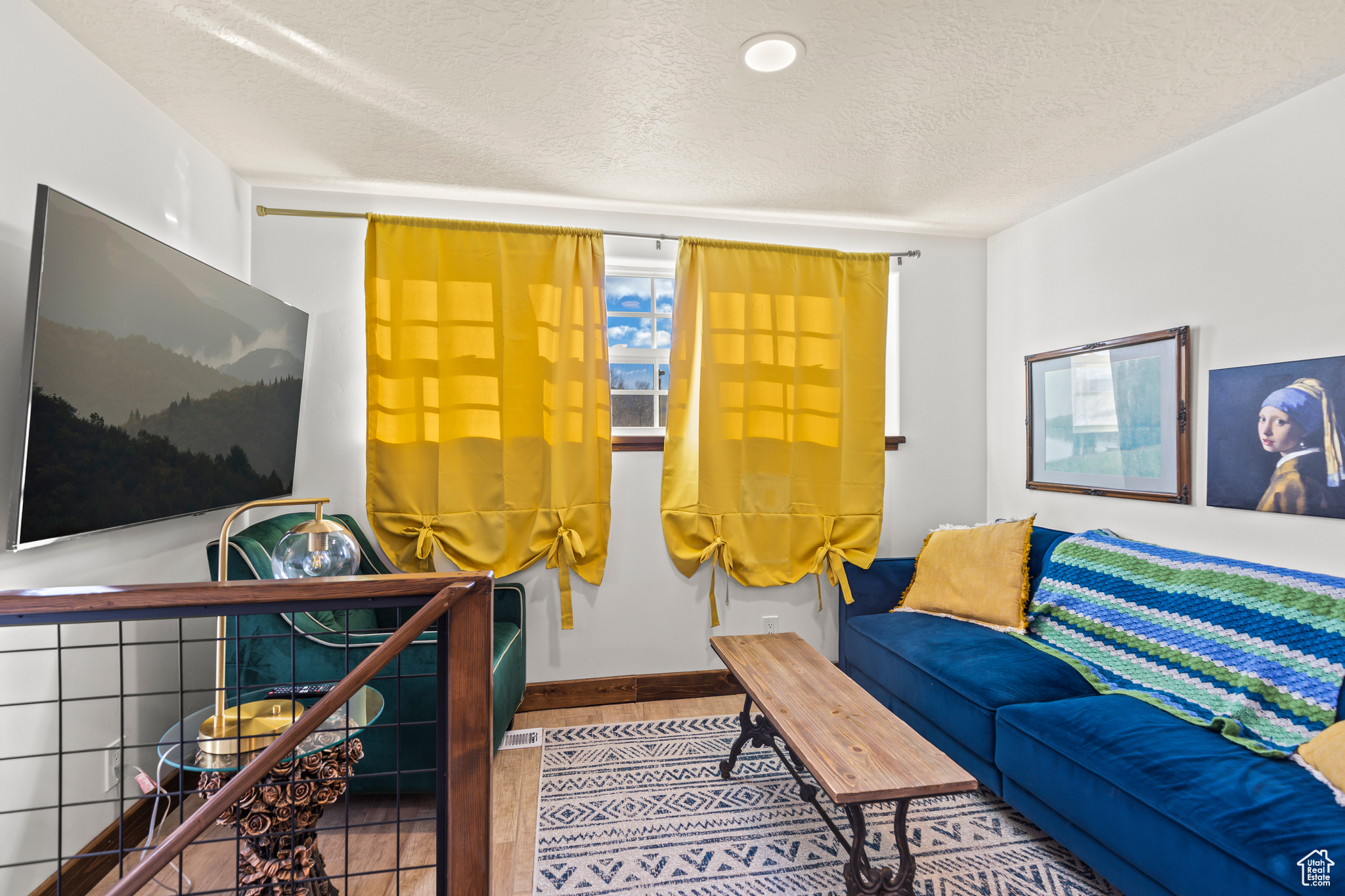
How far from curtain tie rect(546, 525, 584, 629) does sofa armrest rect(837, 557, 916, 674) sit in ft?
4.54

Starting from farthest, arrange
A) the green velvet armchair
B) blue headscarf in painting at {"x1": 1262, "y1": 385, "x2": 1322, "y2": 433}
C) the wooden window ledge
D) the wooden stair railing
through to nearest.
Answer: the wooden window ledge < the green velvet armchair < blue headscarf in painting at {"x1": 1262, "y1": 385, "x2": 1322, "y2": 433} < the wooden stair railing

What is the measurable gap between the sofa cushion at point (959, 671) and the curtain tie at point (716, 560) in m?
0.70

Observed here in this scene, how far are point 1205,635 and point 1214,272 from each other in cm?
136

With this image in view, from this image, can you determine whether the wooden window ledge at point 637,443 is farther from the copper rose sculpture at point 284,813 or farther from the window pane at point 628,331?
the copper rose sculpture at point 284,813

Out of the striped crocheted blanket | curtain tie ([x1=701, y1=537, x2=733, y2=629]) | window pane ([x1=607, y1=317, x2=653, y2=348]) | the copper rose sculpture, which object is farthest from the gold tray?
the striped crocheted blanket

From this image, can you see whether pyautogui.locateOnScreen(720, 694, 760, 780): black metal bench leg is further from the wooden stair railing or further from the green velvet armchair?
A: the wooden stair railing

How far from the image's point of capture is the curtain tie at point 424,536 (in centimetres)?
282

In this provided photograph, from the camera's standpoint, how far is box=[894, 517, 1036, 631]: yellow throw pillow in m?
2.72

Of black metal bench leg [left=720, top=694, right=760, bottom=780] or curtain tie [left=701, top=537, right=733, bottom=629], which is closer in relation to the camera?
black metal bench leg [left=720, top=694, right=760, bottom=780]

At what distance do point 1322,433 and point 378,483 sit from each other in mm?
3569

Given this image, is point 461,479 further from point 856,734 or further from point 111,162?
point 856,734

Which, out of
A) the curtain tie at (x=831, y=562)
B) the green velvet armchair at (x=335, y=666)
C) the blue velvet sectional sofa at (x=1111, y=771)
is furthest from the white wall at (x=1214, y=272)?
the green velvet armchair at (x=335, y=666)

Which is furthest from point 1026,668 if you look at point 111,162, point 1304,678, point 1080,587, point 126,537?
point 111,162

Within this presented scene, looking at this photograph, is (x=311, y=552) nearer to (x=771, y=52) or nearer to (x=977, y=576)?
(x=771, y=52)
